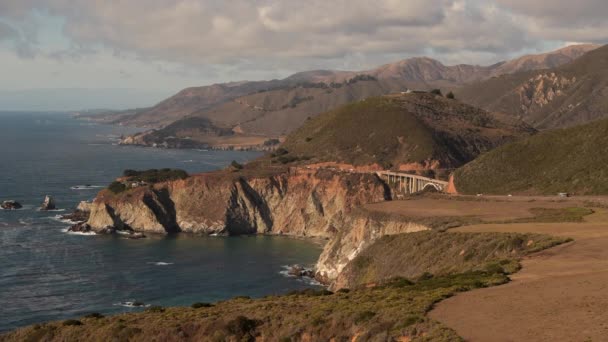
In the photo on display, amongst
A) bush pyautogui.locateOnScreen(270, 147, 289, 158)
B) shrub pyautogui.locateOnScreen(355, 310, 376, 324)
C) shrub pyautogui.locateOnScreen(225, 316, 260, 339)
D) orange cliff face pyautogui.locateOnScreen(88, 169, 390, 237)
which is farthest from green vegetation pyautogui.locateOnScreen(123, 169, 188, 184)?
shrub pyautogui.locateOnScreen(355, 310, 376, 324)

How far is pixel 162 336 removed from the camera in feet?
157

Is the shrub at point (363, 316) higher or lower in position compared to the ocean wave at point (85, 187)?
higher

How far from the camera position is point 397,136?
170m

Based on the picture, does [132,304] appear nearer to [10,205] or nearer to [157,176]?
[157,176]

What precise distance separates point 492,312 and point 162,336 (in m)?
20.0

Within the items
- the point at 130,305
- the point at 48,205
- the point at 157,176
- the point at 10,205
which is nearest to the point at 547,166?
the point at 130,305

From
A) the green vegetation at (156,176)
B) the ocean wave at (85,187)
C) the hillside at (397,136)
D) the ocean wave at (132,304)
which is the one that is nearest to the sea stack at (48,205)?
the green vegetation at (156,176)

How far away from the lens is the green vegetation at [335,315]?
4069cm

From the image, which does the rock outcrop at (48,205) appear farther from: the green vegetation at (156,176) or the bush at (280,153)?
the bush at (280,153)

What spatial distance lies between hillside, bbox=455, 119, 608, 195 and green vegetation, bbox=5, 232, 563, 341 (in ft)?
143

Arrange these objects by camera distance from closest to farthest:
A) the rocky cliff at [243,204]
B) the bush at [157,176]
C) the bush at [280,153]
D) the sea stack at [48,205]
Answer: the rocky cliff at [243,204] < the bush at [157,176] < the sea stack at [48,205] < the bush at [280,153]

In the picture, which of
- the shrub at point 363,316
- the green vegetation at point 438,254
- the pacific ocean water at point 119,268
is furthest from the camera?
the pacific ocean water at point 119,268

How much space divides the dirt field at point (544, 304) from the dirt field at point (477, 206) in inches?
1223

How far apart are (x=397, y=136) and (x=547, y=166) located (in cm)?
5613
